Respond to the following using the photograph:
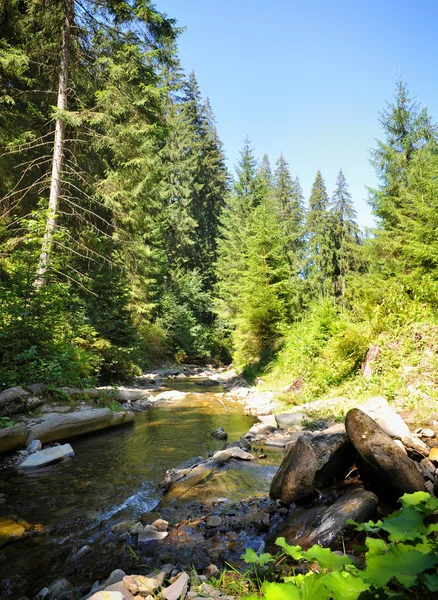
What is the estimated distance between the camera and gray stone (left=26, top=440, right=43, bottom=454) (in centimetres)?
620

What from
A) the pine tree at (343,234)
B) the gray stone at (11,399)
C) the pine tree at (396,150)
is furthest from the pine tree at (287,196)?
the gray stone at (11,399)

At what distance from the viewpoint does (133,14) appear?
1127 centimetres

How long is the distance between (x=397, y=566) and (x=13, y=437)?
6534 mm

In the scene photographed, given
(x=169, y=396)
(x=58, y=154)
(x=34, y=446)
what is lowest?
(x=169, y=396)

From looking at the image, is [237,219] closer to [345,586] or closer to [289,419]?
[289,419]

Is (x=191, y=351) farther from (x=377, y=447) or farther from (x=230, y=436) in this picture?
(x=377, y=447)

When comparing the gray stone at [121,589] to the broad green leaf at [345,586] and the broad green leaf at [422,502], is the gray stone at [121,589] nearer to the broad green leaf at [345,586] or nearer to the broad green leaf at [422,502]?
the broad green leaf at [345,586]

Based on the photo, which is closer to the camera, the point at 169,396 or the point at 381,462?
the point at 381,462

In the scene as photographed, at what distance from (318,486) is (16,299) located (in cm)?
708

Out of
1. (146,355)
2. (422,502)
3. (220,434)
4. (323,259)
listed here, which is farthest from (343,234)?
(422,502)

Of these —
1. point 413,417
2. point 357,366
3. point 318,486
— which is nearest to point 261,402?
point 357,366

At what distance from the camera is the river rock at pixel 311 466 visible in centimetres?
391

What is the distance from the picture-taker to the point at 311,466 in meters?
3.95

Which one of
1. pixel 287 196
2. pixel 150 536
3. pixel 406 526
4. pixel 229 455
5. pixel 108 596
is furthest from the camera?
pixel 287 196
